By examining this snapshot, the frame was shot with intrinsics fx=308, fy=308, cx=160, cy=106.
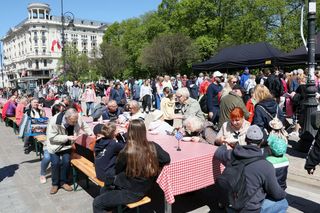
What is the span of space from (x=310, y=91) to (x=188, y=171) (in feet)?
13.1

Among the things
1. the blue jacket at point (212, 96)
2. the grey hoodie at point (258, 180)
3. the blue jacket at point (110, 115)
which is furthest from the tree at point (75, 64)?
the grey hoodie at point (258, 180)

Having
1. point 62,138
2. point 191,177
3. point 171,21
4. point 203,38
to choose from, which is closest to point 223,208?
point 191,177

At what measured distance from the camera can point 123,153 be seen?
3570mm

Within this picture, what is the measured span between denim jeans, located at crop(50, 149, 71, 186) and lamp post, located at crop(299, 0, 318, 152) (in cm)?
481

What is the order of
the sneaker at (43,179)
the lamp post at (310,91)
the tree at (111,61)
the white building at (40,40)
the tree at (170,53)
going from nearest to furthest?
the sneaker at (43,179), the lamp post at (310,91), the tree at (170,53), the tree at (111,61), the white building at (40,40)

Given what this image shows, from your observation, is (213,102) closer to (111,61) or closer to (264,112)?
(264,112)

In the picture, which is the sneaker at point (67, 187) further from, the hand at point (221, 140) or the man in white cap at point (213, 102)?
the man in white cap at point (213, 102)

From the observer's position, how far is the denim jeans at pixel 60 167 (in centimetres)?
536

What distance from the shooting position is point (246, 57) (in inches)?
520

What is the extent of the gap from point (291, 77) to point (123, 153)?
9.33 metres

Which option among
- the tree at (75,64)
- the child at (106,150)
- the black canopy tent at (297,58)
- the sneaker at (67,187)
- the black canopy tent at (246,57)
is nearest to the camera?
the child at (106,150)

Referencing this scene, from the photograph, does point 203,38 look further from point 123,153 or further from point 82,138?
point 123,153

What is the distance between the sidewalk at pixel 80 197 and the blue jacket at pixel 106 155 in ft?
3.11

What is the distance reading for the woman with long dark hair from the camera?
3504 millimetres
